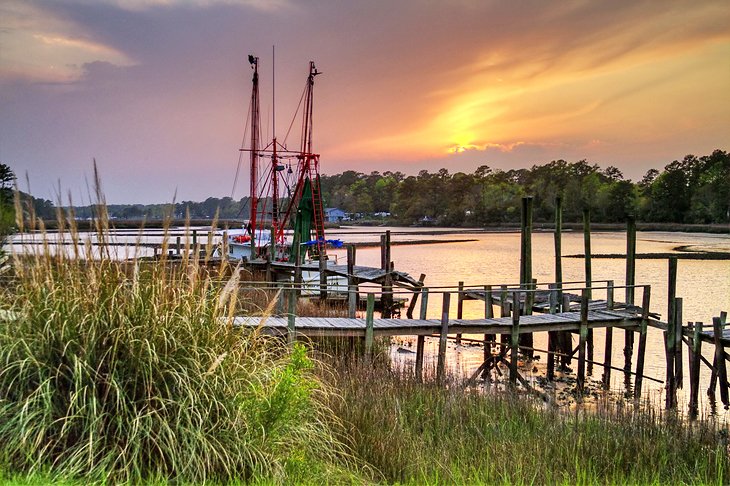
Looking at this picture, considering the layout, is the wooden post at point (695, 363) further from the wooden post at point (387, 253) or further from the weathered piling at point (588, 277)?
the wooden post at point (387, 253)

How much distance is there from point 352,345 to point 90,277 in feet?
23.4

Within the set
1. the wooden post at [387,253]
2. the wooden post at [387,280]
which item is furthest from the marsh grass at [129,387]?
the wooden post at [387,253]

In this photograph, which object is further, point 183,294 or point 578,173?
point 578,173

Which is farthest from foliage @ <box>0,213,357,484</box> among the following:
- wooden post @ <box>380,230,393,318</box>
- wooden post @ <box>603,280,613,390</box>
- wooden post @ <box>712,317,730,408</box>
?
wooden post @ <box>380,230,393,318</box>

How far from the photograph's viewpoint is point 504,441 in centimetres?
596

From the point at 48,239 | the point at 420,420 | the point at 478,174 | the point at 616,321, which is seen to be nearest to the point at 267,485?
the point at 48,239

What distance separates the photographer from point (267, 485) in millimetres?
3920

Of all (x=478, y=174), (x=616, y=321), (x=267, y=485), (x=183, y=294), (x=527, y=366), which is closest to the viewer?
(x=267, y=485)

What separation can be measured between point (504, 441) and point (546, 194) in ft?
342

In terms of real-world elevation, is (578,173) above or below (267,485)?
above

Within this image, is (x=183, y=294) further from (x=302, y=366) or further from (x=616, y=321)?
(x=616, y=321)

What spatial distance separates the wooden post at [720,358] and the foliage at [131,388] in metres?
8.40

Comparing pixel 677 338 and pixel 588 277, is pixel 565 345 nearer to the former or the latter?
pixel 588 277

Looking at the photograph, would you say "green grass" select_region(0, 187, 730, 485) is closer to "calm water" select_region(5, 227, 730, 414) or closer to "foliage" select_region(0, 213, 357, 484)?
"foliage" select_region(0, 213, 357, 484)
